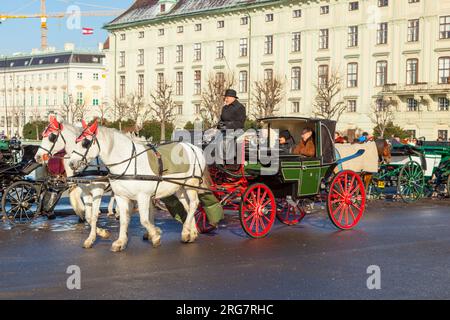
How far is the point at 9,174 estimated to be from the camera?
13516 mm

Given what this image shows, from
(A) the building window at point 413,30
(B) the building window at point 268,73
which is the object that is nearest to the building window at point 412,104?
(A) the building window at point 413,30

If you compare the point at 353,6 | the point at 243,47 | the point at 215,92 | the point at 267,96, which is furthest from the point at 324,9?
the point at 215,92

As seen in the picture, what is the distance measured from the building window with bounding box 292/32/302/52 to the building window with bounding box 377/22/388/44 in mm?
7529

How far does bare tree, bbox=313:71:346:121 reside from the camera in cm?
5866

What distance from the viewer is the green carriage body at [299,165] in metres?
11.3

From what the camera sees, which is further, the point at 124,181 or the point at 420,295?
the point at 124,181

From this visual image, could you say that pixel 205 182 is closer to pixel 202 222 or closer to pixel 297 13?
pixel 202 222

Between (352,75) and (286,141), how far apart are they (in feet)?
163

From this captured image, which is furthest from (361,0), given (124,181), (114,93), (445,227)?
(124,181)

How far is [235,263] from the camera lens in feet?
30.1

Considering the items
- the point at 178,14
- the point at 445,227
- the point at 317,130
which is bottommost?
the point at 445,227

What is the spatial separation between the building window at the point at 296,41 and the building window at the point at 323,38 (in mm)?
2156

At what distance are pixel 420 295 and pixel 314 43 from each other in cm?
5645
